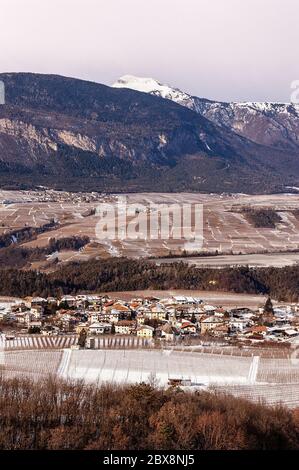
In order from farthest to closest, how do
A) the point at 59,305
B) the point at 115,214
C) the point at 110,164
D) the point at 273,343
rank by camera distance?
the point at 110,164 < the point at 115,214 < the point at 59,305 < the point at 273,343

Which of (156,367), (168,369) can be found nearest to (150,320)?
(156,367)

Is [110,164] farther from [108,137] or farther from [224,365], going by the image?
[224,365]

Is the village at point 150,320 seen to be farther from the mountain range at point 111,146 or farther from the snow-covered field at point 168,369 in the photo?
the mountain range at point 111,146

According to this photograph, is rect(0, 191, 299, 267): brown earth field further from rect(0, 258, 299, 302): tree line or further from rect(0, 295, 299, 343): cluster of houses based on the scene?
rect(0, 295, 299, 343): cluster of houses

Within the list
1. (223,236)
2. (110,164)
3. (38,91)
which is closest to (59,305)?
(223,236)

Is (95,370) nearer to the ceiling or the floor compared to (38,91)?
nearer to the floor
